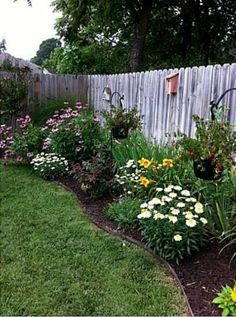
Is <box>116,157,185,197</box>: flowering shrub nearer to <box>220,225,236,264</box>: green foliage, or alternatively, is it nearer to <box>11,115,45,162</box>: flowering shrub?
<box>220,225,236,264</box>: green foliage

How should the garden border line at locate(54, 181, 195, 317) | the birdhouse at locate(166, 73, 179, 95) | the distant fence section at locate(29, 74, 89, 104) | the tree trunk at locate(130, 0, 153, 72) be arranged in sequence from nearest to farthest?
the garden border line at locate(54, 181, 195, 317) → the birdhouse at locate(166, 73, 179, 95) → the distant fence section at locate(29, 74, 89, 104) → the tree trunk at locate(130, 0, 153, 72)

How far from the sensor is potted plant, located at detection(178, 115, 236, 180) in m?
2.35

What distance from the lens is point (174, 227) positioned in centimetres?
248

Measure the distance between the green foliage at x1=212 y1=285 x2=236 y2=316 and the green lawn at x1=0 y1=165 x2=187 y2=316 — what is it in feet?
0.72

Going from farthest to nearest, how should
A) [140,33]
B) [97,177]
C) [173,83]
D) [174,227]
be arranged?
[140,33]
[173,83]
[97,177]
[174,227]

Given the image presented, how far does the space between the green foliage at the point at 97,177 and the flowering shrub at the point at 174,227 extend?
1255 mm

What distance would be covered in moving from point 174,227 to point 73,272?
0.79m

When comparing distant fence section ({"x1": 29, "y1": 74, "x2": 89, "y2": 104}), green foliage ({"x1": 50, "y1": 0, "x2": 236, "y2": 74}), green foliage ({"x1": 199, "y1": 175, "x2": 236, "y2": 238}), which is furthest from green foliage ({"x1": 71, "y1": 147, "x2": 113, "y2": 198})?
green foliage ({"x1": 50, "y1": 0, "x2": 236, "y2": 74})

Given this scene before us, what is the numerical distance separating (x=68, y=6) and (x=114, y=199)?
26.8 ft

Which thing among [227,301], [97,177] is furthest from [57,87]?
[227,301]

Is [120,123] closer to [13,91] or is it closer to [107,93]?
[107,93]

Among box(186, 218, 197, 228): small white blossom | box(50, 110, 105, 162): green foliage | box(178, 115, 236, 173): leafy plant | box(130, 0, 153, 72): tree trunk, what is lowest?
box(186, 218, 197, 228): small white blossom

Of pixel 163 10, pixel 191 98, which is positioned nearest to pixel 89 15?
→ pixel 163 10

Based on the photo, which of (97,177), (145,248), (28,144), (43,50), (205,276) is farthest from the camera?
(43,50)
